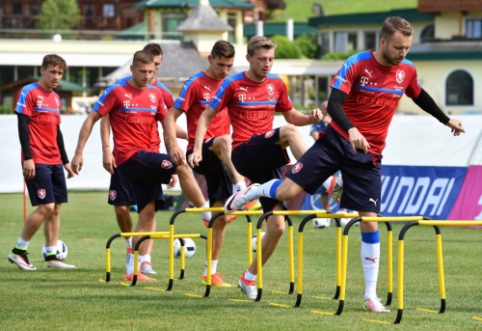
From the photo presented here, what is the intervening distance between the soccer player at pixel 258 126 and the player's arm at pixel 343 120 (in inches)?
36.0

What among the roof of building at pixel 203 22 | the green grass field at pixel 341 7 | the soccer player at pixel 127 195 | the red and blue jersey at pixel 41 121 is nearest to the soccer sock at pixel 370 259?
the soccer player at pixel 127 195

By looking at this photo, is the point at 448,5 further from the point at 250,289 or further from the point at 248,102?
the point at 250,289

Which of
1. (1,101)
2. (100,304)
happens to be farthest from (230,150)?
(1,101)

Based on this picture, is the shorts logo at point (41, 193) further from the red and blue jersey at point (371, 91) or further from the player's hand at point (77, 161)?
the red and blue jersey at point (371, 91)

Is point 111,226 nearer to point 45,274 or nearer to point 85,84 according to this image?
point 45,274

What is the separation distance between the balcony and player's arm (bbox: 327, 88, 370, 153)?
6960 centimetres

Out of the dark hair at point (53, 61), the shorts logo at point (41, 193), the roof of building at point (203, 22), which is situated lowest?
the roof of building at point (203, 22)

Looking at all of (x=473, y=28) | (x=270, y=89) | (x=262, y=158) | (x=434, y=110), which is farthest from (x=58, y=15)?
(x=434, y=110)

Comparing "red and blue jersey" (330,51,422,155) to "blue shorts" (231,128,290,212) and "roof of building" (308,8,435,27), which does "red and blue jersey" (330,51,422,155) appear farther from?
"roof of building" (308,8,435,27)

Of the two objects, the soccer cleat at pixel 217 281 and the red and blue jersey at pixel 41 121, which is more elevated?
the red and blue jersey at pixel 41 121

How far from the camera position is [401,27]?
884cm

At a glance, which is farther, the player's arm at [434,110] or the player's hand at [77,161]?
the player's hand at [77,161]

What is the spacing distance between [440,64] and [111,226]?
181ft

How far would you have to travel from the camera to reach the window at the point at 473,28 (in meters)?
77.2
